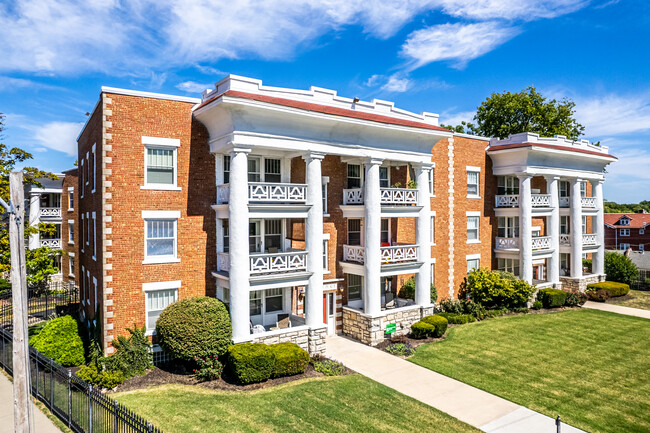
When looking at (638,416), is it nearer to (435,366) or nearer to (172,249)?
(435,366)

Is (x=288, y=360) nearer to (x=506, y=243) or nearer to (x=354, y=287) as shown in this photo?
(x=354, y=287)

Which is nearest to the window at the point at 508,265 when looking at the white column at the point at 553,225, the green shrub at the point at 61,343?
the white column at the point at 553,225

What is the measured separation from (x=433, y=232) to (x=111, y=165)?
1843cm

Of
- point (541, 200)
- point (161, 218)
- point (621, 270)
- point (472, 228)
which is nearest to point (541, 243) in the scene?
point (541, 200)

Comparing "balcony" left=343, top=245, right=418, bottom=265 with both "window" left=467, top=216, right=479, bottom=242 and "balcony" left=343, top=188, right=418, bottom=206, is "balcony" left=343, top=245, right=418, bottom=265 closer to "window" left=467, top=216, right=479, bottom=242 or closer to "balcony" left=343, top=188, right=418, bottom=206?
"balcony" left=343, top=188, right=418, bottom=206

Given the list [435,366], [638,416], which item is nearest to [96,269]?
[435,366]

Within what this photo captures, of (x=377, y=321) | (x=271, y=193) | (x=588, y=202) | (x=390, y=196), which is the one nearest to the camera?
(x=271, y=193)

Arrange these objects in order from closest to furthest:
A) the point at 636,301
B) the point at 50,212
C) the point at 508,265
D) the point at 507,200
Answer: the point at 507,200 < the point at 508,265 < the point at 636,301 < the point at 50,212

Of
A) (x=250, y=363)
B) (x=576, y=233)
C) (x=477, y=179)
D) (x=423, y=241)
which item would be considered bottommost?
(x=250, y=363)

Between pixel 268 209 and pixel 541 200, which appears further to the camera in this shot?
pixel 541 200

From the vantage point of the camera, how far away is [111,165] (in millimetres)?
16766

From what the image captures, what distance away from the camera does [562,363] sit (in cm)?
1833

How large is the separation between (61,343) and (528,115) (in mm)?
45148

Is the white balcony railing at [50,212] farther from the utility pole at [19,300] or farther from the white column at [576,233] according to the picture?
the white column at [576,233]
